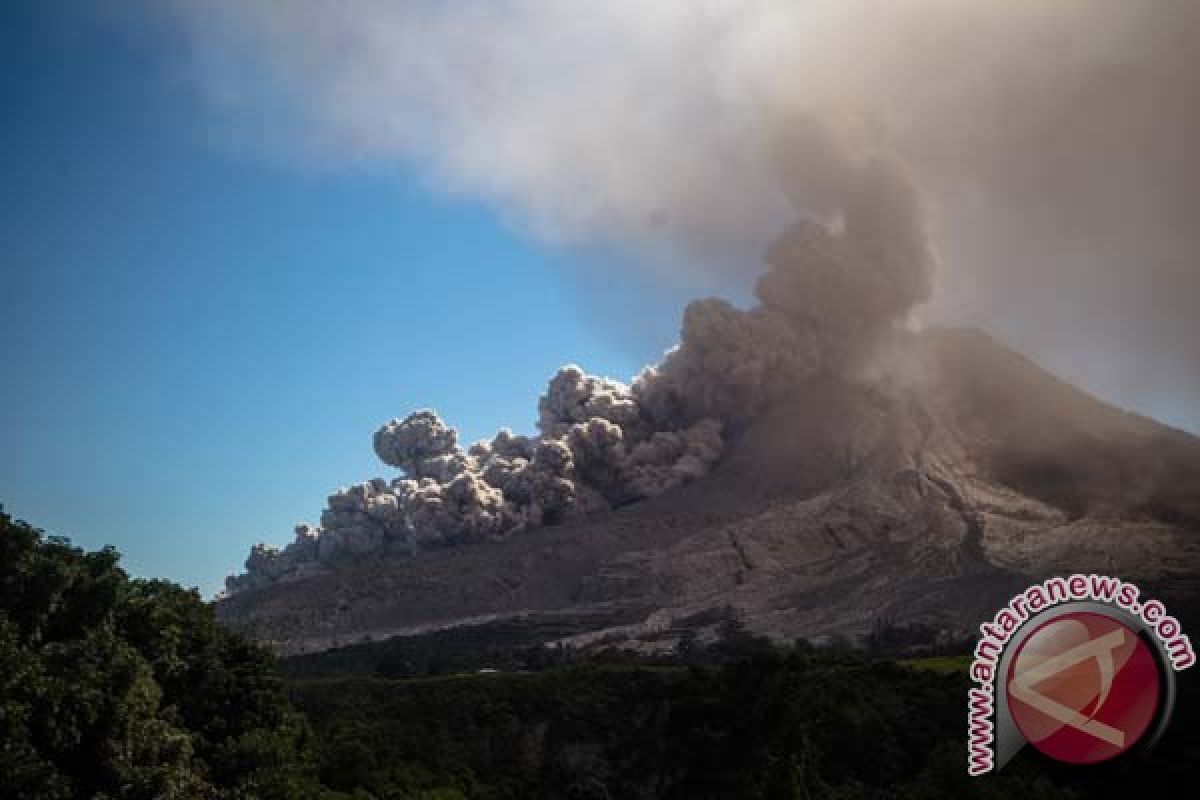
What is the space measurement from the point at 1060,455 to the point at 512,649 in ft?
194

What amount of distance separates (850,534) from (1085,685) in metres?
83.7

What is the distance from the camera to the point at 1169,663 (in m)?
22.2

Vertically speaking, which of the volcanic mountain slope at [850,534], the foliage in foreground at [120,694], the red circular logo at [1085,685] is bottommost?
the red circular logo at [1085,685]

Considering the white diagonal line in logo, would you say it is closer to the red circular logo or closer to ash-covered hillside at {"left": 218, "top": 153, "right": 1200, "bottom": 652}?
the red circular logo

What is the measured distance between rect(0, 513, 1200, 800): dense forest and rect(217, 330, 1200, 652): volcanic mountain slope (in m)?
31.7

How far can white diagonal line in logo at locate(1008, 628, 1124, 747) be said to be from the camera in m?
22.8

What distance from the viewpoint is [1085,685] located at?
22.9 m

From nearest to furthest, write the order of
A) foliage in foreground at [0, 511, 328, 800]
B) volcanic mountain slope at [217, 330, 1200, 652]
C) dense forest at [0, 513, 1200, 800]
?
1. foliage in foreground at [0, 511, 328, 800]
2. dense forest at [0, 513, 1200, 800]
3. volcanic mountain slope at [217, 330, 1200, 652]

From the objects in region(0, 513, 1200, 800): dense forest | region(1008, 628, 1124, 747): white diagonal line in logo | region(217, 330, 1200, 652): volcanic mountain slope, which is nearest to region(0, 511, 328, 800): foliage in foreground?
region(0, 513, 1200, 800): dense forest

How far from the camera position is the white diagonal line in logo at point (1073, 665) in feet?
74.6

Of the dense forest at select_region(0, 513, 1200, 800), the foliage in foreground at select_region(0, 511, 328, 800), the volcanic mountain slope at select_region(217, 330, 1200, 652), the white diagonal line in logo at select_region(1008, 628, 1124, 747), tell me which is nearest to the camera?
the white diagonal line in logo at select_region(1008, 628, 1124, 747)

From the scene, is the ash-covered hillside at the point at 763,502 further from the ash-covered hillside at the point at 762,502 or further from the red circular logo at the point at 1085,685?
the red circular logo at the point at 1085,685

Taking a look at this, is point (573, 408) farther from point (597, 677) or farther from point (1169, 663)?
point (1169, 663)

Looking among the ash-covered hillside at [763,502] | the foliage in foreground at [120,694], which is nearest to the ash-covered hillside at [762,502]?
the ash-covered hillside at [763,502]
